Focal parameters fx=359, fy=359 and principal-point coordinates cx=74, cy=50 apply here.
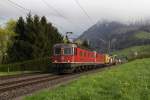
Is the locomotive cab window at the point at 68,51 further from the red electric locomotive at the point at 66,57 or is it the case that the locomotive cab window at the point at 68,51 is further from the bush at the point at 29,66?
the bush at the point at 29,66

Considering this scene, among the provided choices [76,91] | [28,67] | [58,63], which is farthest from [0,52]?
[76,91]

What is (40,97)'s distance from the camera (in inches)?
492

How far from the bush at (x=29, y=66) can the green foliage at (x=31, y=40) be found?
627cm

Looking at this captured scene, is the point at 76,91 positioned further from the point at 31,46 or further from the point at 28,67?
the point at 31,46

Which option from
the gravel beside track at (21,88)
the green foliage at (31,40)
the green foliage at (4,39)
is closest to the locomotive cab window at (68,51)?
the gravel beside track at (21,88)

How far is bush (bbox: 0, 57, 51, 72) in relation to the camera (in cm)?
5575

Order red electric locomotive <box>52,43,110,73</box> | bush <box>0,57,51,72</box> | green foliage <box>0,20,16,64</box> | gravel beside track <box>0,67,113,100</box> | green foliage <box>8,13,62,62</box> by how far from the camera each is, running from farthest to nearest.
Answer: green foliage <box>0,20,16,64</box> < green foliage <box>8,13,62,62</box> < bush <box>0,57,51,72</box> < red electric locomotive <box>52,43,110,73</box> < gravel beside track <box>0,67,113,100</box>

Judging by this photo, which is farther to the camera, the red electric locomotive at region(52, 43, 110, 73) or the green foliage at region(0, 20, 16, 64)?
the green foliage at region(0, 20, 16, 64)

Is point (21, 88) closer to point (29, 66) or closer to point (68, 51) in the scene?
point (68, 51)

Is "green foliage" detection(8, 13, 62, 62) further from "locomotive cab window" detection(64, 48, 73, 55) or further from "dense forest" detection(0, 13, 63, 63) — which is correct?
"locomotive cab window" detection(64, 48, 73, 55)

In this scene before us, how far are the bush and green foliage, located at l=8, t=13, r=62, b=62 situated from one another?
6.27 m

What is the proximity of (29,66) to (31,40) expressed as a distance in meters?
11.3

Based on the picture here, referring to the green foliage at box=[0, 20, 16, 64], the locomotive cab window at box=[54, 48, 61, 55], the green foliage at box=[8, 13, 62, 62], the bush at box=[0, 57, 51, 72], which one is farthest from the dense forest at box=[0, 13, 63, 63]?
the locomotive cab window at box=[54, 48, 61, 55]

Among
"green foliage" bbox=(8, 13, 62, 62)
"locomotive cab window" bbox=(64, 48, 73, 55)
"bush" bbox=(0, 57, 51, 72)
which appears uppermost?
"green foliage" bbox=(8, 13, 62, 62)
